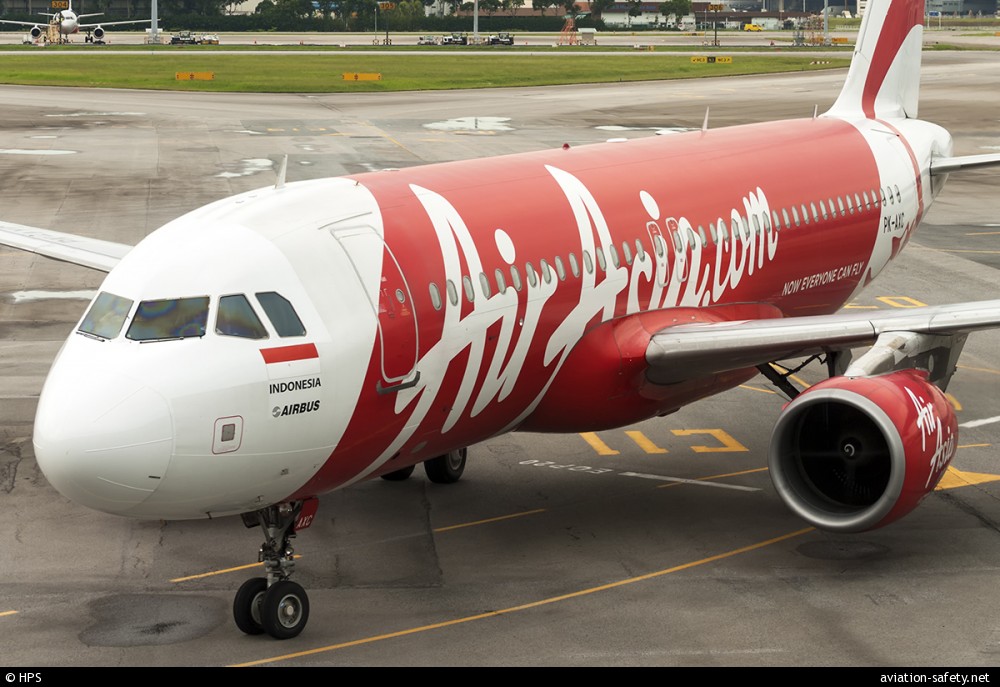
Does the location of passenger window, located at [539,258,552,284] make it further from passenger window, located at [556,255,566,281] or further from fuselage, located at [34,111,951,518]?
passenger window, located at [556,255,566,281]

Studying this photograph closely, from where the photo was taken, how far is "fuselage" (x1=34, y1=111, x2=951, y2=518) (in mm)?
13664

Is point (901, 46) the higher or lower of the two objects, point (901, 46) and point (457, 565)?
the higher

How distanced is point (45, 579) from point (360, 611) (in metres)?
4.16

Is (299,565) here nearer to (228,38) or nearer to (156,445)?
(156,445)

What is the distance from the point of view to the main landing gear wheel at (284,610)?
49.4 feet

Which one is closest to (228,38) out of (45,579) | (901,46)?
(901,46)

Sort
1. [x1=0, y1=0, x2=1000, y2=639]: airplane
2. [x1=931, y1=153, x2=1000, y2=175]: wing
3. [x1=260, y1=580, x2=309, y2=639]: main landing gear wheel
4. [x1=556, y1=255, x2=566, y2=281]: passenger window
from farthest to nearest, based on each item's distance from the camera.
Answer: [x1=931, y1=153, x2=1000, y2=175]: wing → [x1=556, y1=255, x2=566, y2=281]: passenger window → [x1=260, y1=580, x2=309, y2=639]: main landing gear wheel → [x1=0, y1=0, x2=1000, y2=639]: airplane

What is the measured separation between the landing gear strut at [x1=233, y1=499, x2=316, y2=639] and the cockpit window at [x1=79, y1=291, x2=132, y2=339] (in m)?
2.55

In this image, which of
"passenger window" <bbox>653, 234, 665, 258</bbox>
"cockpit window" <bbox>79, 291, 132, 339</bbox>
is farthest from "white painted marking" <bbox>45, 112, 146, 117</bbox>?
"cockpit window" <bbox>79, 291, 132, 339</bbox>

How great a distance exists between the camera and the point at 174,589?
16844mm

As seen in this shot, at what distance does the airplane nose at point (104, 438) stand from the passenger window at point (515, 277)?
5.32 meters

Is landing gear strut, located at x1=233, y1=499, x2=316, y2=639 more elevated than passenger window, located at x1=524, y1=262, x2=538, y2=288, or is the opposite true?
passenger window, located at x1=524, y1=262, x2=538, y2=288

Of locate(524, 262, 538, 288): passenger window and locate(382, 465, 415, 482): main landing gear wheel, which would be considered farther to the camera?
locate(382, 465, 415, 482): main landing gear wheel

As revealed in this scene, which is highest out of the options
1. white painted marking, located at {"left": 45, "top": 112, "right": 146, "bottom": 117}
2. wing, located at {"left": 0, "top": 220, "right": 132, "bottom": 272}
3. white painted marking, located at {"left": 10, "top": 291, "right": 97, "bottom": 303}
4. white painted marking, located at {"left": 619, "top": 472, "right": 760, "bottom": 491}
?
white painted marking, located at {"left": 45, "top": 112, "right": 146, "bottom": 117}
